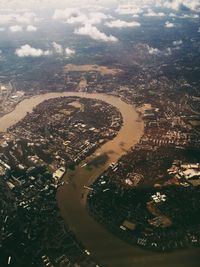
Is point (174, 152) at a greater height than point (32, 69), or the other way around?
point (174, 152)

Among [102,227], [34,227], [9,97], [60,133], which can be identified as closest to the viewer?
[102,227]

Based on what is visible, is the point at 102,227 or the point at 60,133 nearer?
the point at 102,227

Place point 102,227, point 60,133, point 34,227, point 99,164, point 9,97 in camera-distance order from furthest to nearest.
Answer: point 9,97, point 60,133, point 99,164, point 34,227, point 102,227

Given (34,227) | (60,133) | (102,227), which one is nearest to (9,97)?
(60,133)

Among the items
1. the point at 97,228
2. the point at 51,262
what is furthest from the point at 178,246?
the point at 51,262

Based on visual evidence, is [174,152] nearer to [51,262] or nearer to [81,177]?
[81,177]

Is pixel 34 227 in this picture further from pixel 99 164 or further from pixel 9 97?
pixel 9 97

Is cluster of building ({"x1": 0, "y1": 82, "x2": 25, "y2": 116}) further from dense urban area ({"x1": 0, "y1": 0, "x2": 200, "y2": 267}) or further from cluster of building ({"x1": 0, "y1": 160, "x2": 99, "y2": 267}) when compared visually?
cluster of building ({"x1": 0, "y1": 160, "x2": 99, "y2": 267})

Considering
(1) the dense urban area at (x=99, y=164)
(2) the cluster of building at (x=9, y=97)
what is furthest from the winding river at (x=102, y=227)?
(2) the cluster of building at (x=9, y=97)

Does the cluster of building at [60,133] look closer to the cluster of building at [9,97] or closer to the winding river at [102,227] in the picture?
the winding river at [102,227]
